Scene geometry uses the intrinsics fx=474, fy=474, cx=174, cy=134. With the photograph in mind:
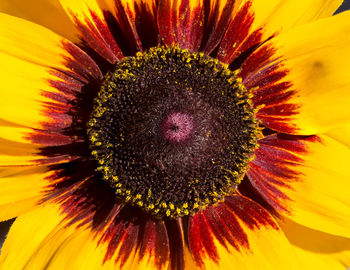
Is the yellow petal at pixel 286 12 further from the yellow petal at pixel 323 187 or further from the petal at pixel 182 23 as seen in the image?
the yellow petal at pixel 323 187

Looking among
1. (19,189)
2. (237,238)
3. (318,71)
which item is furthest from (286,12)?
(19,189)

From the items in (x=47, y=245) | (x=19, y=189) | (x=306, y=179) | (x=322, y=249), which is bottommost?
(x=322, y=249)

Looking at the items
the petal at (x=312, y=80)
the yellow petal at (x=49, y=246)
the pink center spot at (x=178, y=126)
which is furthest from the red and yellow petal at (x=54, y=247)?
the petal at (x=312, y=80)

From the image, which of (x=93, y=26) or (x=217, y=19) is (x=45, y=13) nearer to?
(x=93, y=26)

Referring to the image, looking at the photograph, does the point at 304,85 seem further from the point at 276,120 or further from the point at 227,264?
the point at 227,264

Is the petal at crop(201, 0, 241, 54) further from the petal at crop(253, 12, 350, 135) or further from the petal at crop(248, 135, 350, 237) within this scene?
the petal at crop(248, 135, 350, 237)

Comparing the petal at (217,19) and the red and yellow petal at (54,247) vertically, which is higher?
the petal at (217,19)

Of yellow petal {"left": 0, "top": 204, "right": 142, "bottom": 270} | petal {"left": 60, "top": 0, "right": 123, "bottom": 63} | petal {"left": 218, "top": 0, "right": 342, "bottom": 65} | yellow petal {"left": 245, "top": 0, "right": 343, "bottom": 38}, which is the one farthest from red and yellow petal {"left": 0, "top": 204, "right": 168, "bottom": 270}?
yellow petal {"left": 245, "top": 0, "right": 343, "bottom": 38}
